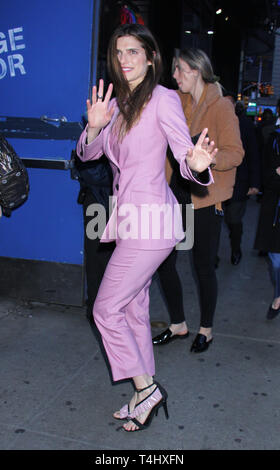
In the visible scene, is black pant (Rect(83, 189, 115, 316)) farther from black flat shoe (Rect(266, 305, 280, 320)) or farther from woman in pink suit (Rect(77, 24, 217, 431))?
black flat shoe (Rect(266, 305, 280, 320))

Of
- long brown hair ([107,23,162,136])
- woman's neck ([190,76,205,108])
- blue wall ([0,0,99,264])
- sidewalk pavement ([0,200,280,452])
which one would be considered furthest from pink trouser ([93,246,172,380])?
blue wall ([0,0,99,264])

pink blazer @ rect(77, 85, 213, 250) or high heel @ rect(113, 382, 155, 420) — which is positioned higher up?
pink blazer @ rect(77, 85, 213, 250)

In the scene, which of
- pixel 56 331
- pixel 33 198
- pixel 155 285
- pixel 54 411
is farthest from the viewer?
pixel 155 285

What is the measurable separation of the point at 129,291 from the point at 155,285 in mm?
2526

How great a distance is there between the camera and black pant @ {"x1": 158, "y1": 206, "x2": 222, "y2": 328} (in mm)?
3418

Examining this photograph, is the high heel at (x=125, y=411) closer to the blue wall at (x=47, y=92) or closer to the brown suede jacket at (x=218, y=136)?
the brown suede jacket at (x=218, y=136)

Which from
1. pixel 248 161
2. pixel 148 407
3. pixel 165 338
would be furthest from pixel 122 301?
pixel 248 161

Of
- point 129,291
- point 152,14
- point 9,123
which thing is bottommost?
point 129,291

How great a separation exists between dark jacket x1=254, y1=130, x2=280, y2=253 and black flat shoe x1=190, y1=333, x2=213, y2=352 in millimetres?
1037

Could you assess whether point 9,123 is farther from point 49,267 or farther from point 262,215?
point 262,215

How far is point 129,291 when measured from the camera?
2516 millimetres

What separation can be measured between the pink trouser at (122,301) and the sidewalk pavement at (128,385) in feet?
1.20

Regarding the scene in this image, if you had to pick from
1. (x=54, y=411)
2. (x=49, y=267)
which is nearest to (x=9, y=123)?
(x=49, y=267)

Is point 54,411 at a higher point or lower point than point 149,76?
lower
